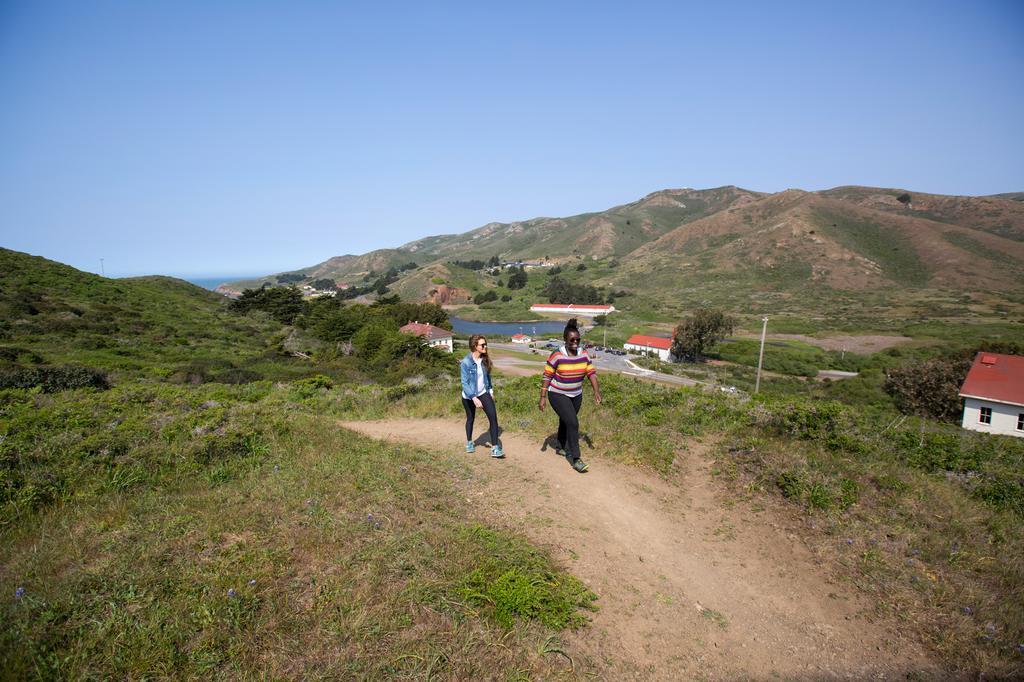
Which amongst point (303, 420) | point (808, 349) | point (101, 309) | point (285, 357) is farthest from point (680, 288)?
point (303, 420)

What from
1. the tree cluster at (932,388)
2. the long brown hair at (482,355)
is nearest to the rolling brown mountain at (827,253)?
the tree cluster at (932,388)

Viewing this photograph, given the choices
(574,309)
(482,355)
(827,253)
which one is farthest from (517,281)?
(482,355)

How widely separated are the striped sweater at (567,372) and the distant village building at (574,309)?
351 feet

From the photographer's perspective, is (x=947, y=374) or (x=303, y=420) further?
(x=947, y=374)

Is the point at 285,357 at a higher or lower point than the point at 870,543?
lower

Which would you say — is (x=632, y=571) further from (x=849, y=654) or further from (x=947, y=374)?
(x=947, y=374)

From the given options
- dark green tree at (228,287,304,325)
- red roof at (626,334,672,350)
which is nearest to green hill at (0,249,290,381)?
dark green tree at (228,287,304,325)

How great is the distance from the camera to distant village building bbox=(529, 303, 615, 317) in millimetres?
118188

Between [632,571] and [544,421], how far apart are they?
4512mm

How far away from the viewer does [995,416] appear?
25375mm

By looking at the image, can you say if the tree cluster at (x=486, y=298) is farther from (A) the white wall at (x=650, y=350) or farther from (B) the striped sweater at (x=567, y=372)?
(B) the striped sweater at (x=567, y=372)

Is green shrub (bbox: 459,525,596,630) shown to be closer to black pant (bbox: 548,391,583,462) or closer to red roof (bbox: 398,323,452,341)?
black pant (bbox: 548,391,583,462)

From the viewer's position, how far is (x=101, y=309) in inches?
1449

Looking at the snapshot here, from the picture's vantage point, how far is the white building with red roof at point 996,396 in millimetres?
24656
